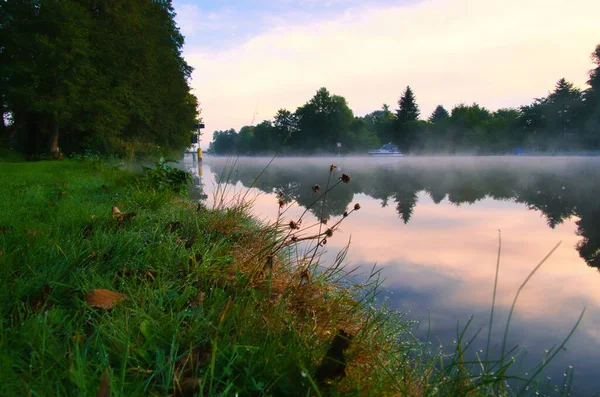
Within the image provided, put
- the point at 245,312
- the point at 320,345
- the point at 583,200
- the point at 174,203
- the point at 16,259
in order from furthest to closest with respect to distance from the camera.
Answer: the point at 583,200, the point at 174,203, the point at 16,259, the point at 245,312, the point at 320,345

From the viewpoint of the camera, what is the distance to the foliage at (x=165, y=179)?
5.08 m

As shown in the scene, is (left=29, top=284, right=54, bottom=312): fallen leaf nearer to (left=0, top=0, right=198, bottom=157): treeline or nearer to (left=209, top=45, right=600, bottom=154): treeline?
(left=0, top=0, right=198, bottom=157): treeline

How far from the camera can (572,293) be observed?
2701 mm

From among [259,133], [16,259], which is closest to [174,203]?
[16,259]

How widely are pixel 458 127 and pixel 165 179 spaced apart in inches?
2254

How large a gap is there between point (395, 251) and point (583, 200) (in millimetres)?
5387

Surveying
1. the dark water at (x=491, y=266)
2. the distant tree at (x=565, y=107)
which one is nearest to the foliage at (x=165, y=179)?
the dark water at (x=491, y=266)

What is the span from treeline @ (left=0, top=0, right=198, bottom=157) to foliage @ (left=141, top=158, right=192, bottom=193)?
10046mm

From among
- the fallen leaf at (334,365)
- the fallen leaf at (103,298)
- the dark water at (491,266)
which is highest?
the fallen leaf at (103,298)

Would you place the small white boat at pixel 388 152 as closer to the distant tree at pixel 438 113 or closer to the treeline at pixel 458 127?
the treeline at pixel 458 127

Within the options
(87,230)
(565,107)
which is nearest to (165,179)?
(87,230)

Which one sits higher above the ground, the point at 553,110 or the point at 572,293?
the point at 553,110

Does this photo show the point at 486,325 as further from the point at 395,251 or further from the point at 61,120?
the point at 61,120

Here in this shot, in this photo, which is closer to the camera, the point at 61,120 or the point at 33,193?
the point at 33,193
